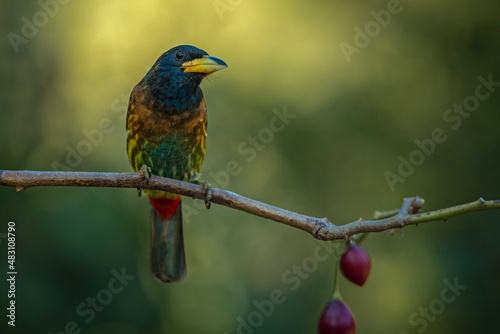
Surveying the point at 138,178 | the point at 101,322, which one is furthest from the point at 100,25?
the point at 138,178

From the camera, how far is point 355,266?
7.47 feet

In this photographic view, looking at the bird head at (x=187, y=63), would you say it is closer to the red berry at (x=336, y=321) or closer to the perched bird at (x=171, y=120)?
the perched bird at (x=171, y=120)

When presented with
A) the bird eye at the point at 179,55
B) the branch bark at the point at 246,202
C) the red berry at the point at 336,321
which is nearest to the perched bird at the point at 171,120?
the bird eye at the point at 179,55

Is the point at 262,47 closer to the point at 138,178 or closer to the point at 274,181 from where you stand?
the point at 274,181

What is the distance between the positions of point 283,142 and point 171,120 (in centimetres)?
205

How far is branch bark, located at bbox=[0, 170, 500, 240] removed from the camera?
77.0 inches

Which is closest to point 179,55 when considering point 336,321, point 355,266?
point 355,266

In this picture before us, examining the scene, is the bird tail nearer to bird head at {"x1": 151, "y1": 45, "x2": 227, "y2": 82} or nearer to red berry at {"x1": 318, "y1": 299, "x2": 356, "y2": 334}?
bird head at {"x1": 151, "y1": 45, "x2": 227, "y2": 82}

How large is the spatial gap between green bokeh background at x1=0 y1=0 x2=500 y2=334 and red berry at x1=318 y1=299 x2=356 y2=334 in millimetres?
2231

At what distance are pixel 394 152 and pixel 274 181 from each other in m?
1.07

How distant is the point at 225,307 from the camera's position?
464cm

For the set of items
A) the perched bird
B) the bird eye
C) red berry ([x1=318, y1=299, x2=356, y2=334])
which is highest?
the bird eye

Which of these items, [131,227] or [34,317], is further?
[131,227]

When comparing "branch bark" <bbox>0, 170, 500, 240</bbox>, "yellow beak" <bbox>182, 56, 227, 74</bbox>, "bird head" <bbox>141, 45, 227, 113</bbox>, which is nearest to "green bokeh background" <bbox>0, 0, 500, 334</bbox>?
"bird head" <bbox>141, 45, 227, 113</bbox>
